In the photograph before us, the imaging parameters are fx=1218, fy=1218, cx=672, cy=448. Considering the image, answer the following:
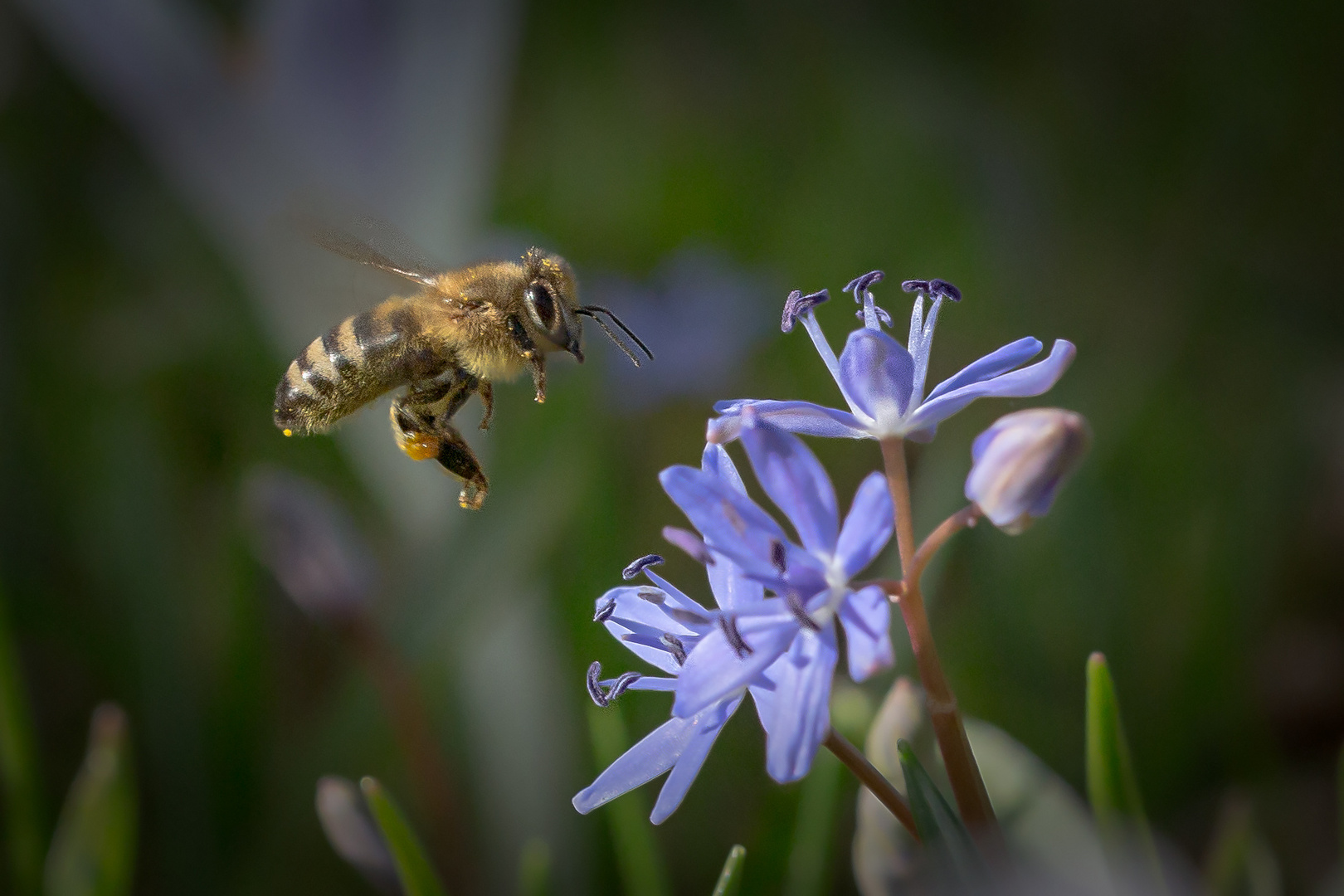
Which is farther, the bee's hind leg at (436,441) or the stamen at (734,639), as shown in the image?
the bee's hind leg at (436,441)

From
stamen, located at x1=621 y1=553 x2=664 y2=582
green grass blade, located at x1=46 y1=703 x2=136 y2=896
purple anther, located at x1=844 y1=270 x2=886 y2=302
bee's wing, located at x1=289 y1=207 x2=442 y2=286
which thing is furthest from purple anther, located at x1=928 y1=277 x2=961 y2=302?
green grass blade, located at x1=46 y1=703 x2=136 y2=896

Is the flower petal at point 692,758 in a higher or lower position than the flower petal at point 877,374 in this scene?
lower

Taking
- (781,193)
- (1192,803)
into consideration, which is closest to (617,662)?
(1192,803)

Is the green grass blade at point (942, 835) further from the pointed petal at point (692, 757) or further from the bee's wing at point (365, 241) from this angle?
the bee's wing at point (365, 241)

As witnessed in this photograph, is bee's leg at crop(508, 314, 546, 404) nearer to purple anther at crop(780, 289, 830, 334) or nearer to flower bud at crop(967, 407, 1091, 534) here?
purple anther at crop(780, 289, 830, 334)

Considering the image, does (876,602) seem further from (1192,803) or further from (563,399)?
(1192,803)

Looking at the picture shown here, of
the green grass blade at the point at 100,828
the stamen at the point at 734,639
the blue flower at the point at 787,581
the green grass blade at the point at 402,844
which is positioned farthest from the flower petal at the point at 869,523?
the green grass blade at the point at 100,828

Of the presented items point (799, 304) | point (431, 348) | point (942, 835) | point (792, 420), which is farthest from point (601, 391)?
point (942, 835)
